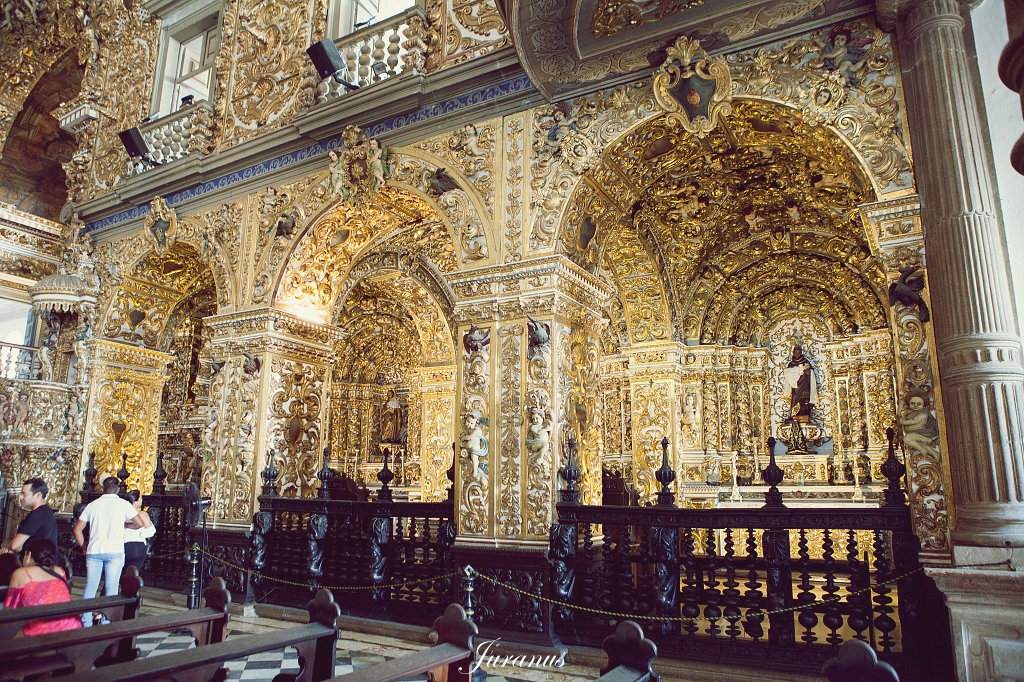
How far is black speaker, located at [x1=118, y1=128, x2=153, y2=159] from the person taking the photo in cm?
1134

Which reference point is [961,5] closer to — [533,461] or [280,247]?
[533,461]

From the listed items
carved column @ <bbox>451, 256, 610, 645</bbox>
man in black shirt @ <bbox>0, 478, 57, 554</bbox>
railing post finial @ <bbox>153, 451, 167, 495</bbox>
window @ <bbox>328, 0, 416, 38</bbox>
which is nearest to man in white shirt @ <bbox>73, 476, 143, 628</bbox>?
man in black shirt @ <bbox>0, 478, 57, 554</bbox>

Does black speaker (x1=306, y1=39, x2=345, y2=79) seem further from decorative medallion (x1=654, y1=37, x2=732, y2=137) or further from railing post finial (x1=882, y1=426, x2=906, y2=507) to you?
railing post finial (x1=882, y1=426, x2=906, y2=507)

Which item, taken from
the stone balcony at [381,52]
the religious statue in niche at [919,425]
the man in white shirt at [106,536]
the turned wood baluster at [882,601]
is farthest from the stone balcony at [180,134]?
the turned wood baluster at [882,601]

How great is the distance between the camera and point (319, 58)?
901cm

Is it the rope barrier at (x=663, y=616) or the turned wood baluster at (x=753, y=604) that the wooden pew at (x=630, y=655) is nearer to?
the rope barrier at (x=663, y=616)

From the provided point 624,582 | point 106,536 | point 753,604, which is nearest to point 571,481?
point 624,582

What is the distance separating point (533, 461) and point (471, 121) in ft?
13.2

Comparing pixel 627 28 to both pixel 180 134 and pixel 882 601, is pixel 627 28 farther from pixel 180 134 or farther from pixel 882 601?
pixel 180 134

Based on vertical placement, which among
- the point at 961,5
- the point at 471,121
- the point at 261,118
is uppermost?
the point at 261,118

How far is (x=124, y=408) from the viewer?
41.1ft

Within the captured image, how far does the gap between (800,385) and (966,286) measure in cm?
824

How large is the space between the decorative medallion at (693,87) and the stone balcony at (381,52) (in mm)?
3217

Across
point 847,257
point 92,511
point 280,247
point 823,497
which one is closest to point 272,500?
point 92,511
